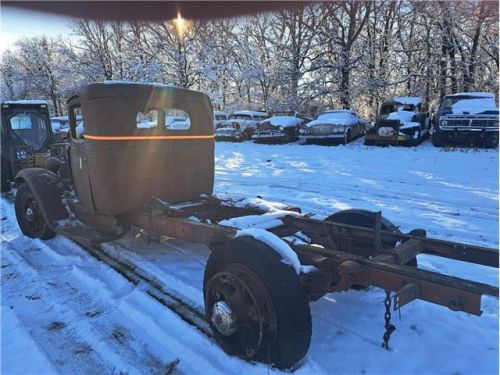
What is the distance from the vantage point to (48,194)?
5.78 meters

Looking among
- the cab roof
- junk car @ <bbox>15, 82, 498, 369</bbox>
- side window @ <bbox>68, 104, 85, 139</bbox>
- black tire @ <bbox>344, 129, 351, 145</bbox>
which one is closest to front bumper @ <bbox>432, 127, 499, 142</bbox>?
black tire @ <bbox>344, 129, 351, 145</bbox>

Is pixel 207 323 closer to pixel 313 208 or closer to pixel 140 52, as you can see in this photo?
pixel 313 208

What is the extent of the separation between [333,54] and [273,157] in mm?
14105

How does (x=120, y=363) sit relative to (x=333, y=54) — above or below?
below

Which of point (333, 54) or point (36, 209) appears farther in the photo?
point (333, 54)

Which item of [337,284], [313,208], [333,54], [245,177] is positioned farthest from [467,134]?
[337,284]

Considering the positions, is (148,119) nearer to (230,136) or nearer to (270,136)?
(270,136)

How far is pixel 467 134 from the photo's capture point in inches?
606

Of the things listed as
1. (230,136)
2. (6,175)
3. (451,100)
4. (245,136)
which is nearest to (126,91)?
(6,175)

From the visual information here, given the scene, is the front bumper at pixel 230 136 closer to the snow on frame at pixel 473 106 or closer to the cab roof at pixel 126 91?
the snow on frame at pixel 473 106

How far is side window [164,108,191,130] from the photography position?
17.1 ft

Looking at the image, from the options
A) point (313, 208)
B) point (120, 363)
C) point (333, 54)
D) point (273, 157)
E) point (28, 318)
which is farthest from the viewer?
point (333, 54)

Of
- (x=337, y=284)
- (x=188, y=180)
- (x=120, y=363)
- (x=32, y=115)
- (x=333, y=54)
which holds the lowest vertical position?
(x=120, y=363)

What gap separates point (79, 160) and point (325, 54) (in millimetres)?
23741
